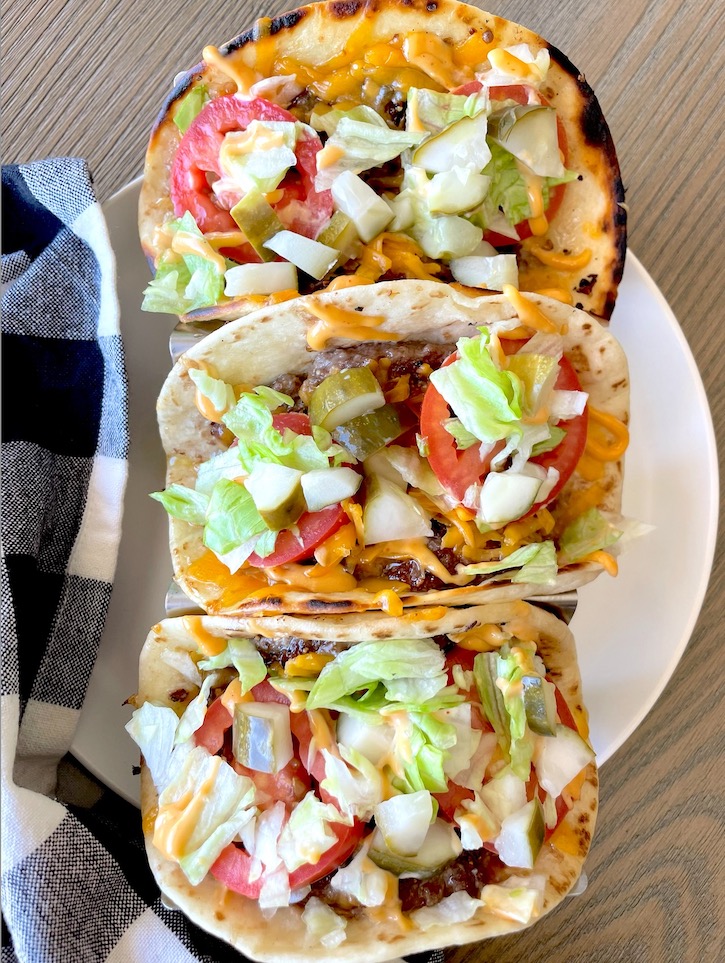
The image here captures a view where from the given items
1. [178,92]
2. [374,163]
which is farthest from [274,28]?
[374,163]

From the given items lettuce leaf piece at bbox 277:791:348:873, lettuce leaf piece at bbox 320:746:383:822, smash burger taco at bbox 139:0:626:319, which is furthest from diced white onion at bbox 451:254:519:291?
lettuce leaf piece at bbox 277:791:348:873

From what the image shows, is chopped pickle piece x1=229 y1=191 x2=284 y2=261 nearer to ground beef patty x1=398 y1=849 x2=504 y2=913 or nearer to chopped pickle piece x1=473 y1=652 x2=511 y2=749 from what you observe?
chopped pickle piece x1=473 y1=652 x2=511 y2=749

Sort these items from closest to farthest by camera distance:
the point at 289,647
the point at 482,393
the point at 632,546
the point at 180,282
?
the point at 482,393 < the point at 289,647 < the point at 180,282 < the point at 632,546

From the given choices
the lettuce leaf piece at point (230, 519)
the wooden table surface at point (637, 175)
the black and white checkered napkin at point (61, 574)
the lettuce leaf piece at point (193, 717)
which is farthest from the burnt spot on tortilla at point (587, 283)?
the lettuce leaf piece at point (193, 717)

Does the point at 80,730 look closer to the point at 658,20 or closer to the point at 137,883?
the point at 137,883

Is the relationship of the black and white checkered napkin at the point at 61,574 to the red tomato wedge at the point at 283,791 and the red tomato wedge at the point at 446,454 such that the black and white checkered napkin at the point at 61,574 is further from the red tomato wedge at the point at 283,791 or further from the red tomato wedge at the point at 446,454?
the red tomato wedge at the point at 446,454

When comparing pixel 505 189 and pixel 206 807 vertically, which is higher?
pixel 505 189

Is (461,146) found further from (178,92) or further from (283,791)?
(283,791)
